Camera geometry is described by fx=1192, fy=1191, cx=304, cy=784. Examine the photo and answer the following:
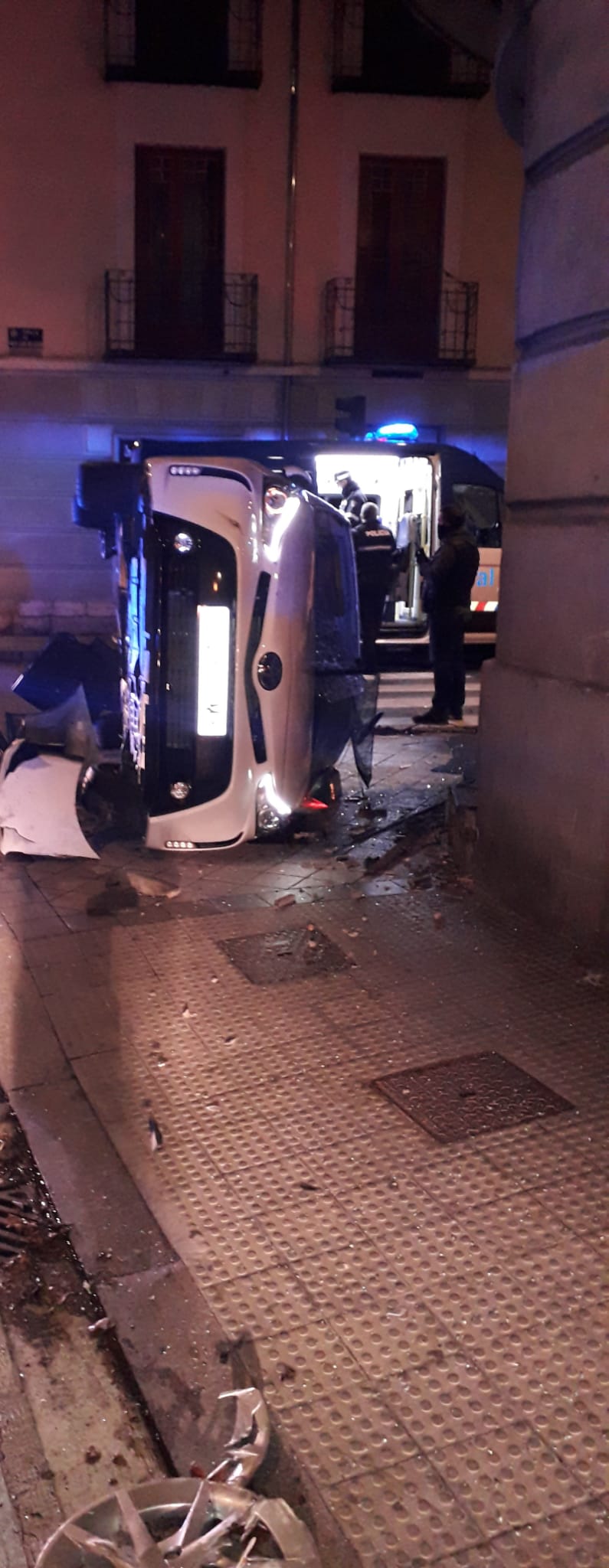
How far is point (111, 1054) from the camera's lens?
4332mm

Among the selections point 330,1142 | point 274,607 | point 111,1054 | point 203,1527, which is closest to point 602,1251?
point 330,1142

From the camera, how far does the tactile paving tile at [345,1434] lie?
8.34 feet

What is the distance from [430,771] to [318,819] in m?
1.81

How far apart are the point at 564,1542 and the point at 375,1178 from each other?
4.17 ft

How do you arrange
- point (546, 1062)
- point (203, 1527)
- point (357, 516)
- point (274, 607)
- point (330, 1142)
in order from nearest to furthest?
point (203, 1527) < point (330, 1142) < point (546, 1062) < point (274, 607) < point (357, 516)

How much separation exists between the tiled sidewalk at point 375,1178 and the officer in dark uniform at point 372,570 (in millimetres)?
5046

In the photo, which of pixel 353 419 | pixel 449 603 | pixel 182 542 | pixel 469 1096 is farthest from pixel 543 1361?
pixel 353 419

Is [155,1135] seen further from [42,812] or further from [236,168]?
[236,168]

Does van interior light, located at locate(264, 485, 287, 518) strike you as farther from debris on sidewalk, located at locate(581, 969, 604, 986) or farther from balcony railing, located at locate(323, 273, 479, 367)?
balcony railing, located at locate(323, 273, 479, 367)

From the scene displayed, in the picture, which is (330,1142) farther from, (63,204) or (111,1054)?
(63,204)

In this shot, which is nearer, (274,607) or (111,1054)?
(111,1054)

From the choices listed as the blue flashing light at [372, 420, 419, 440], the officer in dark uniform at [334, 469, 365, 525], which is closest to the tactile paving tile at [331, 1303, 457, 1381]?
the officer in dark uniform at [334, 469, 365, 525]

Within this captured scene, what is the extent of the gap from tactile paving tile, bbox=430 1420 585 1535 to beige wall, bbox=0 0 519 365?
1629cm

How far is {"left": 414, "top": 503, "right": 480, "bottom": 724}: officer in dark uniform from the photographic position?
10297 millimetres
